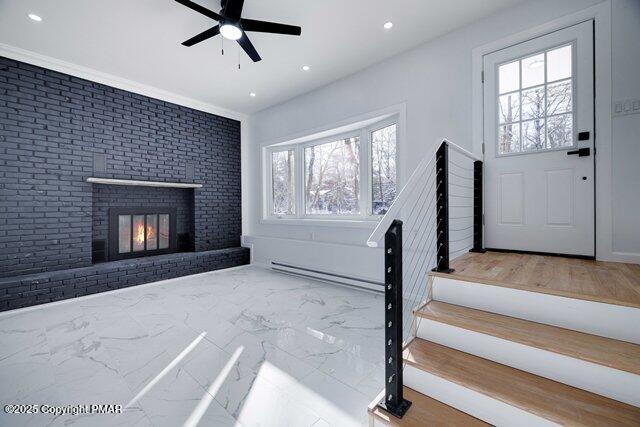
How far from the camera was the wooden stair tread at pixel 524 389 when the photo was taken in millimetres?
1050


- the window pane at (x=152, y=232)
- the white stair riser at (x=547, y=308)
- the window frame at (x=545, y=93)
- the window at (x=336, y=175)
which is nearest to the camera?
the white stair riser at (x=547, y=308)

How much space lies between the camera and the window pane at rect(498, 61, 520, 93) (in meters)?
2.57

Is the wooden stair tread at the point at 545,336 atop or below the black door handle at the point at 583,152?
below

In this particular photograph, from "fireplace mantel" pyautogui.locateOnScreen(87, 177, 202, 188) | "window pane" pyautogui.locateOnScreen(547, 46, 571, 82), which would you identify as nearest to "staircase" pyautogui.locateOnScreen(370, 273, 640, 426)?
"window pane" pyautogui.locateOnScreen(547, 46, 571, 82)

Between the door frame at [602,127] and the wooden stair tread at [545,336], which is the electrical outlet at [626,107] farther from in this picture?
the wooden stair tread at [545,336]

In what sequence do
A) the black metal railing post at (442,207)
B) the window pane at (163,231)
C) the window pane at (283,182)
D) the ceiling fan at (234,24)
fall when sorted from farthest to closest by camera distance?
the window pane at (283,182), the window pane at (163,231), the ceiling fan at (234,24), the black metal railing post at (442,207)

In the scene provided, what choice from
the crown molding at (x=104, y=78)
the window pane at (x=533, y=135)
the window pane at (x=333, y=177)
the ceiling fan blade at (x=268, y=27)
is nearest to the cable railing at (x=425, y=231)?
the window pane at (x=533, y=135)

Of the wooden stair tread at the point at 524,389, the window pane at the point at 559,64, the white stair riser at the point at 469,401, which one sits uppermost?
the window pane at the point at 559,64

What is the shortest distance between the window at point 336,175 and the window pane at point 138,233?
2069 millimetres

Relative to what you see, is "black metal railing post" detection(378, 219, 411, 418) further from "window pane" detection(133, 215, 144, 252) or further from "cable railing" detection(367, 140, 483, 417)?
"window pane" detection(133, 215, 144, 252)

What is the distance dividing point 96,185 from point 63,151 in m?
0.57

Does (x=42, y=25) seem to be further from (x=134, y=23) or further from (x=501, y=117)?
(x=501, y=117)

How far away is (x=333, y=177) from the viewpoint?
174 inches

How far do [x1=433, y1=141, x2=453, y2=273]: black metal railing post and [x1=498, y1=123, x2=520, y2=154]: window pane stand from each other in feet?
3.87
